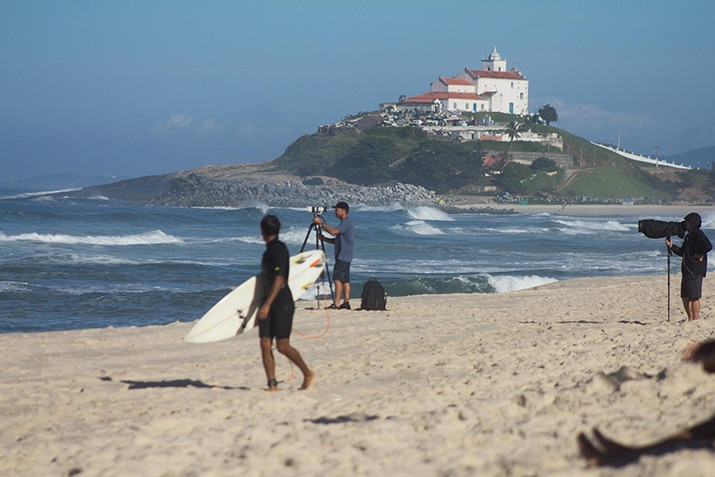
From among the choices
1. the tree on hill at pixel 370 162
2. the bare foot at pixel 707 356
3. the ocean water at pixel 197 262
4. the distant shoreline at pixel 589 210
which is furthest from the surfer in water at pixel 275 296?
the tree on hill at pixel 370 162

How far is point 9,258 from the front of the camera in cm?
2345

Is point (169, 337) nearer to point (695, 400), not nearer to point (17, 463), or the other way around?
point (17, 463)

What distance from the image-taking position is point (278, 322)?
676cm

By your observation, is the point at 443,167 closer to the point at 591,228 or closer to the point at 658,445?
the point at 591,228

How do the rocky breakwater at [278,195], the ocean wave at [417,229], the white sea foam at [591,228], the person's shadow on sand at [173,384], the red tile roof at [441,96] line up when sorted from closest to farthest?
the person's shadow on sand at [173,384] → the ocean wave at [417,229] → the white sea foam at [591,228] → the rocky breakwater at [278,195] → the red tile roof at [441,96]

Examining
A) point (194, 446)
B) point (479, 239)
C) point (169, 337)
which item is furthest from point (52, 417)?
point (479, 239)

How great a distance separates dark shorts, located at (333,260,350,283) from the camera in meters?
12.1

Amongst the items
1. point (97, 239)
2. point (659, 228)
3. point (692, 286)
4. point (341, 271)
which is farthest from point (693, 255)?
point (97, 239)

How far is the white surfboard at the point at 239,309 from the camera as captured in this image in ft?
22.9

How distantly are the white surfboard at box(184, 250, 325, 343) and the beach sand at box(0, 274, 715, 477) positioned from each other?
0.49m

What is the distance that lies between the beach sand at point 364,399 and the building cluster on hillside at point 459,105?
376 feet

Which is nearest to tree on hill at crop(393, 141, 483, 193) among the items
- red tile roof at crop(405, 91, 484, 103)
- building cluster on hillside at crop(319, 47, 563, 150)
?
building cluster on hillside at crop(319, 47, 563, 150)

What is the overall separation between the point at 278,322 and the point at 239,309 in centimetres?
43

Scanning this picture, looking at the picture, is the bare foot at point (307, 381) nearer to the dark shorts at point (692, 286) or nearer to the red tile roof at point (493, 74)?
the dark shorts at point (692, 286)
